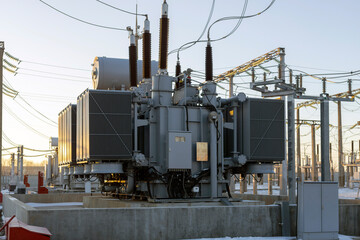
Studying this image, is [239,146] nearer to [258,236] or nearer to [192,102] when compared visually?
[192,102]

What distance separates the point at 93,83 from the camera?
25828 millimetres

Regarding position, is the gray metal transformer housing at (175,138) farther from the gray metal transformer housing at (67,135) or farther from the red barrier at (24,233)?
the red barrier at (24,233)

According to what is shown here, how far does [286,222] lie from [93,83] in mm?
13265

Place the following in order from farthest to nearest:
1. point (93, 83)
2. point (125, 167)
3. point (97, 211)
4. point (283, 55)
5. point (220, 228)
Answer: point (283, 55) → point (93, 83) → point (125, 167) → point (220, 228) → point (97, 211)

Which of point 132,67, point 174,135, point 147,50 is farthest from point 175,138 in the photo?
point 147,50

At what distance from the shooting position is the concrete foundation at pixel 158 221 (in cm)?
1369

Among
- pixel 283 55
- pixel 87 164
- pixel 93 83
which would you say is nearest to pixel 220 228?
pixel 87 164

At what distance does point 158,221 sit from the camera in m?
14.4

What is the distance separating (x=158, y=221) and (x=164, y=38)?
8.52 meters

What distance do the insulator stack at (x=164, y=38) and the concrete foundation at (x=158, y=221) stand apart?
694cm

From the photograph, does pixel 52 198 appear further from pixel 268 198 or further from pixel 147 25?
pixel 147 25

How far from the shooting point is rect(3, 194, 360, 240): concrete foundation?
13.7m

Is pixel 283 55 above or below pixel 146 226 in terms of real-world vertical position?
above

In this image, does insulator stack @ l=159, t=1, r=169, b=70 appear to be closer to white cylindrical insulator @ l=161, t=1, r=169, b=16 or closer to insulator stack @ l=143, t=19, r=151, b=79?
white cylindrical insulator @ l=161, t=1, r=169, b=16
